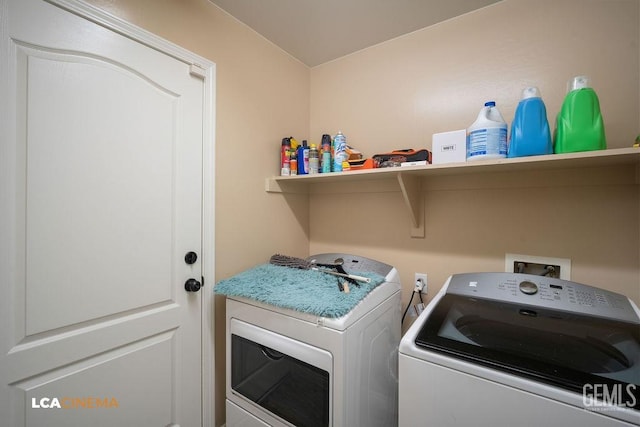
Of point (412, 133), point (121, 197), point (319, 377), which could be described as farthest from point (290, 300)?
point (412, 133)

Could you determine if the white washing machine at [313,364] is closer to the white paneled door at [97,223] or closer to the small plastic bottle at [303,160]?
the white paneled door at [97,223]

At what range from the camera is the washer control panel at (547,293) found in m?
0.96

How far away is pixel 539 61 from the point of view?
4.26 ft

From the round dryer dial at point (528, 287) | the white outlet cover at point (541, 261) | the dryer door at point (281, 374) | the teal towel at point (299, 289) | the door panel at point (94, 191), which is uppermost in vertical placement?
the door panel at point (94, 191)

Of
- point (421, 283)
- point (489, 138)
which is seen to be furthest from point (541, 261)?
point (489, 138)

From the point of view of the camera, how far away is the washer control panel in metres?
0.96

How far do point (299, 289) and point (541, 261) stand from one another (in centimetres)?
122

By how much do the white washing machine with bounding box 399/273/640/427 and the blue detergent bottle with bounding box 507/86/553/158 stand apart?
0.56 meters

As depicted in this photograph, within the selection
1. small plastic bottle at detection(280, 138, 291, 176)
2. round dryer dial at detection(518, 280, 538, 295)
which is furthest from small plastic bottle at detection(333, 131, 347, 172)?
round dryer dial at detection(518, 280, 538, 295)

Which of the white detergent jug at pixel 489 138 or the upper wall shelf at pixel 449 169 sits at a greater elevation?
the white detergent jug at pixel 489 138

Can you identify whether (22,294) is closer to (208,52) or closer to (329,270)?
(329,270)

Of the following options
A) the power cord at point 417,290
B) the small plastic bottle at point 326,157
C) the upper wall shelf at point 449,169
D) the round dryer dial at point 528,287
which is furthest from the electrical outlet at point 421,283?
the small plastic bottle at point 326,157

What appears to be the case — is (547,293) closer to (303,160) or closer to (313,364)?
(313,364)

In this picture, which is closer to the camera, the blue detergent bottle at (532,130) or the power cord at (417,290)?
the blue detergent bottle at (532,130)
